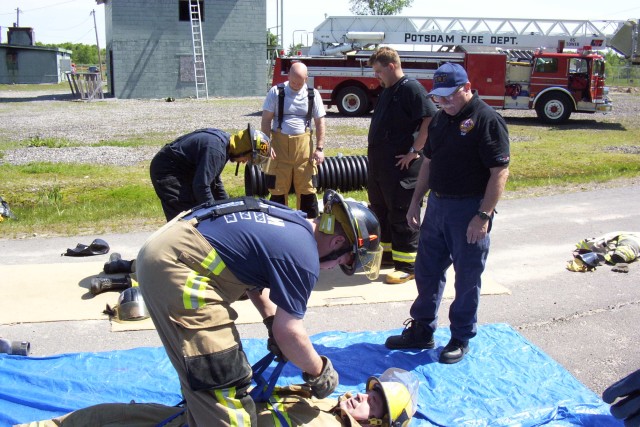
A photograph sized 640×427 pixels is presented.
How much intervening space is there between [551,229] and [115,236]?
17.9ft

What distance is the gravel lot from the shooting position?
1484 centimetres

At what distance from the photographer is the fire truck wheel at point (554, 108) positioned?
2161cm

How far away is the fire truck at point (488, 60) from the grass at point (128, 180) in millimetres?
3531

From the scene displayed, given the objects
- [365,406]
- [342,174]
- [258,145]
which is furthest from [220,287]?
[342,174]

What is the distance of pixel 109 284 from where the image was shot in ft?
19.1

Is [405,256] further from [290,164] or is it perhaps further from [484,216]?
[484,216]

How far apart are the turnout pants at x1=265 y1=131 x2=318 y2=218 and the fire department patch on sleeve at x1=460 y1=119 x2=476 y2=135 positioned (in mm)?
3284

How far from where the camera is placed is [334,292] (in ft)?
19.8

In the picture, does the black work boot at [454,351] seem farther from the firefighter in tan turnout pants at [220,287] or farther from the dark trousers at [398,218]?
the firefighter in tan turnout pants at [220,287]

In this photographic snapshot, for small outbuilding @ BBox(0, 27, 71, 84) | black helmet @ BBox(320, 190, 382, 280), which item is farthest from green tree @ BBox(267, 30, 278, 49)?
black helmet @ BBox(320, 190, 382, 280)

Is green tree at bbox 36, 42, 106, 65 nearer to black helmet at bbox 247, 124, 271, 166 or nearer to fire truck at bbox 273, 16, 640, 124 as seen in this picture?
fire truck at bbox 273, 16, 640, 124

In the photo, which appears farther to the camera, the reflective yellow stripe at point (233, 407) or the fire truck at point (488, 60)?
the fire truck at point (488, 60)

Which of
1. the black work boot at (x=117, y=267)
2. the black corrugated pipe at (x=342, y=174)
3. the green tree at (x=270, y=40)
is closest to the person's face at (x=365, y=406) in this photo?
the black work boot at (x=117, y=267)

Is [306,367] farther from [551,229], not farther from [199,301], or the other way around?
[551,229]
